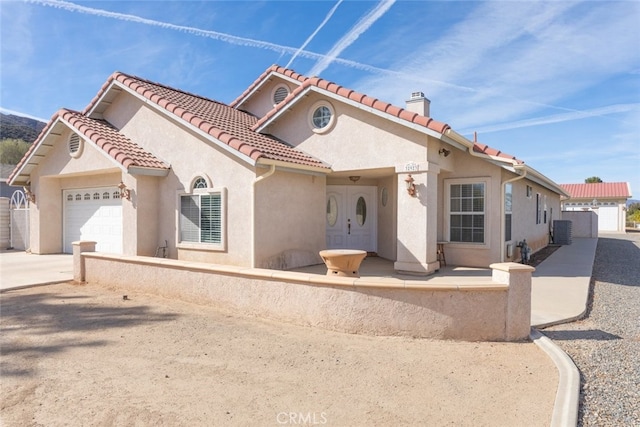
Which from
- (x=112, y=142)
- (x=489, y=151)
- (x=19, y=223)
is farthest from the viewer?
(x=19, y=223)

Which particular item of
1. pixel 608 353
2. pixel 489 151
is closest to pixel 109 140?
pixel 489 151

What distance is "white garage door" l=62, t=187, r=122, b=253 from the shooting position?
47.0 ft

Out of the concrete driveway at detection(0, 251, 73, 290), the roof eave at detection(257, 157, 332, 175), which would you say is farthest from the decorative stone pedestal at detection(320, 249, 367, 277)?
the concrete driveway at detection(0, 251, 73, 290)

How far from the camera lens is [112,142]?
Answer: 1260 cm

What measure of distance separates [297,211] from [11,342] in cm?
716

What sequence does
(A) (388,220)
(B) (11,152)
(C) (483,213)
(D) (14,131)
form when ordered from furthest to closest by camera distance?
(D) (14,131) → (B) (11,152) → (A) (388,220) → (C) (483,213)

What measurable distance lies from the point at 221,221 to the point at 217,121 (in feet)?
12.2

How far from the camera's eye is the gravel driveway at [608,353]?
4.04 metres

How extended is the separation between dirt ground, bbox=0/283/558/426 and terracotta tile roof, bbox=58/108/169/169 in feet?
19.3

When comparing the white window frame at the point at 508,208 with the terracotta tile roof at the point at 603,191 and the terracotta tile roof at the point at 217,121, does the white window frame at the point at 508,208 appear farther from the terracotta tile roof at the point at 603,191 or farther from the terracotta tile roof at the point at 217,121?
the terracotta tile roof at the point at 603,191

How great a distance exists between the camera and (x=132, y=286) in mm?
9359

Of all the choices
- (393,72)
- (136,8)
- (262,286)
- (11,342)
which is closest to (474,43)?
(393,72)

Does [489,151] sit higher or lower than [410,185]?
higher

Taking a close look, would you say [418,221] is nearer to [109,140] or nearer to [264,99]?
[264,99]
